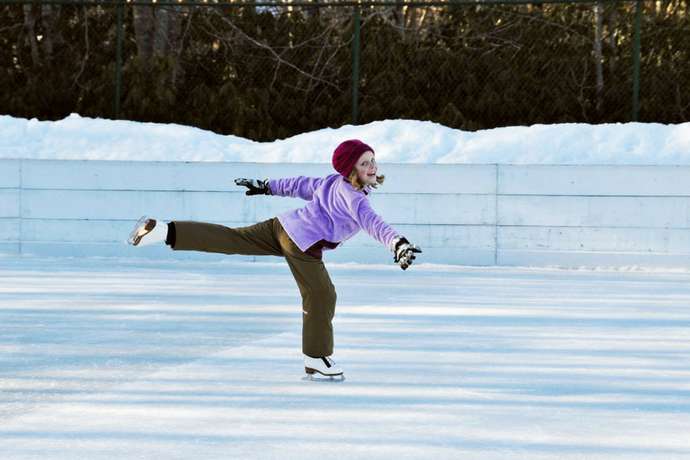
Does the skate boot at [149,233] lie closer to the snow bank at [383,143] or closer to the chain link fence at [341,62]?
the snow bank at [383,143]

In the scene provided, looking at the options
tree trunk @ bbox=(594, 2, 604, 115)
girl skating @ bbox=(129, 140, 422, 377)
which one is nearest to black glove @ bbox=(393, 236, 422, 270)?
girl skating @ bbox=(129, 140, 422, 377)

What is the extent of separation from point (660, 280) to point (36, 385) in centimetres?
654

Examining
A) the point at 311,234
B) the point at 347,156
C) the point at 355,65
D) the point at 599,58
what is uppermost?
the point at 599,58

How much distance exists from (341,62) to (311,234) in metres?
8.54

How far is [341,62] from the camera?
1419 centimetres

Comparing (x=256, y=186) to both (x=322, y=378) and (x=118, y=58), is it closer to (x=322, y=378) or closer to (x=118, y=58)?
(x=322, y=378)

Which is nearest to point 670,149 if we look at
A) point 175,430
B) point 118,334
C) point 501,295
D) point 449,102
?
point 449,102

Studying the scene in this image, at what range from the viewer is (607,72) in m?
14.0

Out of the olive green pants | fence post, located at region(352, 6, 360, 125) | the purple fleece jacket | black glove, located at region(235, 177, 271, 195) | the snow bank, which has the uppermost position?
fence post, located at region(352, 6, 360, 125)

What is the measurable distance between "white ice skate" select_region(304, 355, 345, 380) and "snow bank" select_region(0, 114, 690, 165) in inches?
272

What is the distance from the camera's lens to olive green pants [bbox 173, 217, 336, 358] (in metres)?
5.87

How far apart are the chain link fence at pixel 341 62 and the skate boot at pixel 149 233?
8.11 meters

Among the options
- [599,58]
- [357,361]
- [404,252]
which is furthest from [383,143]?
[404,252]

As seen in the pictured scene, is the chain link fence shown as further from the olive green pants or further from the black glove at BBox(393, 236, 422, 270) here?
the black glove at BBox(393, 236, 422, 270)
